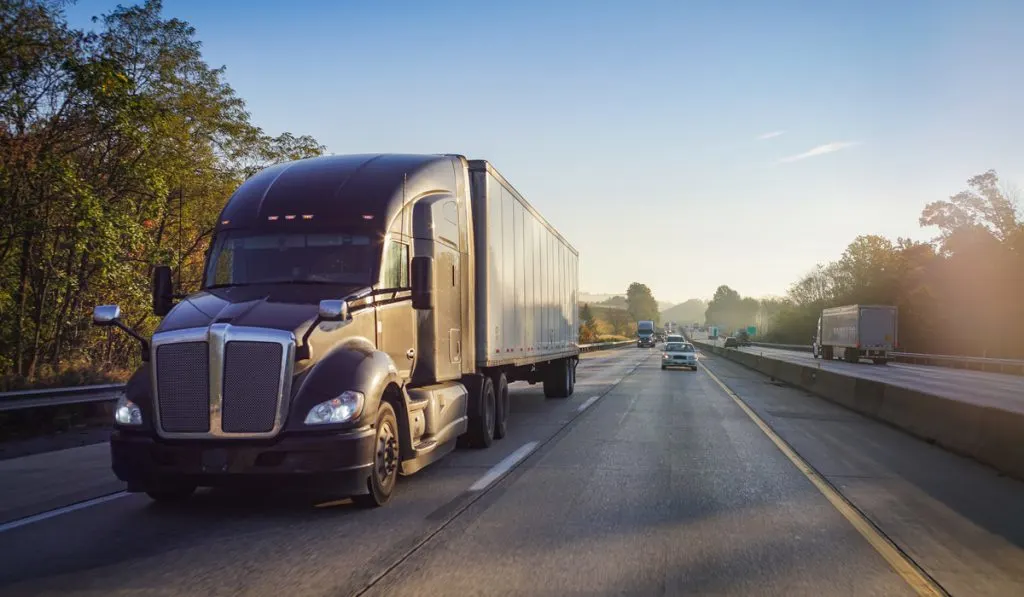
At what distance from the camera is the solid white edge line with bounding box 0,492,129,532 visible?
692cm

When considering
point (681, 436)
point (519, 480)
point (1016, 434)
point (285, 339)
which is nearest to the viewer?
point (285, 339)

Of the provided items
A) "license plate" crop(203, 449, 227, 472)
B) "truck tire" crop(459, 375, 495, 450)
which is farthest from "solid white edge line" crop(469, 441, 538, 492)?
"license plate" crop(203, 449, 227, 472)

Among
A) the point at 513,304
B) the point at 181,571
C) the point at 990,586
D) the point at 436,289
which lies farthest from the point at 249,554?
the point at 513,304

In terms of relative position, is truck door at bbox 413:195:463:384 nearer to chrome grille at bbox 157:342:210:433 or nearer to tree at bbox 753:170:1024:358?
chrome grille at bbox 157:342:210:433

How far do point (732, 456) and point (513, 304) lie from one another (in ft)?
14.8

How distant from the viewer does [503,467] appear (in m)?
9.88

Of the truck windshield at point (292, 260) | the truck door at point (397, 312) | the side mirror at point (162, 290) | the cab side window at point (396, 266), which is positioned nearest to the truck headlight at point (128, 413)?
the side mirror at point (162, 290)

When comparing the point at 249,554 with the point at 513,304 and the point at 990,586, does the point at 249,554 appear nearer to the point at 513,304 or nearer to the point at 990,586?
the point at 990,586

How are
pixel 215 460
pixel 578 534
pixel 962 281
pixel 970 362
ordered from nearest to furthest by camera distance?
pixel 578 534
pixel 215 460
pixel 970 362
pixel 962 281

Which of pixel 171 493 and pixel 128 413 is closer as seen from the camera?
pixel 128 413

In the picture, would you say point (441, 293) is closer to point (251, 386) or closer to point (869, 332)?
point (251, 386)

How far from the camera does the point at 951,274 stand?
2667 inches

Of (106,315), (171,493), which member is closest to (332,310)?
(106,315)

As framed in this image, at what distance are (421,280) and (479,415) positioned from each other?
3.63 metres
